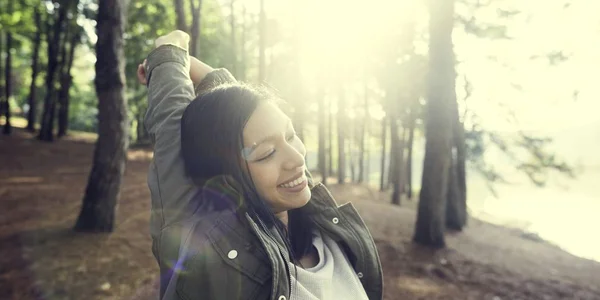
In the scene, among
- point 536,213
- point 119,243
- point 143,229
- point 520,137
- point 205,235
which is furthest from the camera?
point 536,213

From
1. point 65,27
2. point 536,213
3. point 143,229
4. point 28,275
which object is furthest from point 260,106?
point 536,213

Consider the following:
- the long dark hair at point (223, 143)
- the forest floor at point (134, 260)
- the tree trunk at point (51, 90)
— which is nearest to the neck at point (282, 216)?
the long dark hair at point (223, 143)

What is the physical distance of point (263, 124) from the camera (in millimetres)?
1777

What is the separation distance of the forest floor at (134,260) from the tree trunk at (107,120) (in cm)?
41

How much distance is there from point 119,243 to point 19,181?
700cm

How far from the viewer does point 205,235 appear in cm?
148

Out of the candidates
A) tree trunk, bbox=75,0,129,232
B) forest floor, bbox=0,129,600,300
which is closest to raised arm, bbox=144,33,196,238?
forest floor, bbox=0,129,600,300

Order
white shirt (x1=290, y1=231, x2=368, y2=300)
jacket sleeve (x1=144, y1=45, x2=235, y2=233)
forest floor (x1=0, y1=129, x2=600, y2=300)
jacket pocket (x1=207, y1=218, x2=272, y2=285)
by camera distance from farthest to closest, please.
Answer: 1. forest floor (x1=0, y1=129, x2=600, y2=300)
2. jacket sleeve (x1=144, y1=45, x2=235, y2=233)
3. white shirt (x1=290, y1=231, x2=368, y2=300)
4. jacket pocket (x1=207, y1=218, x2=272, y2=285)

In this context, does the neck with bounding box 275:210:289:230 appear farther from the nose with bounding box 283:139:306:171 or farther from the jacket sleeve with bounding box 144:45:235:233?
the jacket sleeve with bounding box 144:45:235:233

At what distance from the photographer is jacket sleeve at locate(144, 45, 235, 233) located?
1.87m

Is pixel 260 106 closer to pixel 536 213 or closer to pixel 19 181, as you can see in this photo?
pixel 19 181

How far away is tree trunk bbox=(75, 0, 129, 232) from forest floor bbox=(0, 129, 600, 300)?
41 centimetres

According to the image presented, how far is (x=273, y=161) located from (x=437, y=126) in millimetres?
8472

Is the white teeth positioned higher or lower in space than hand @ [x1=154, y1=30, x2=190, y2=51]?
lower
